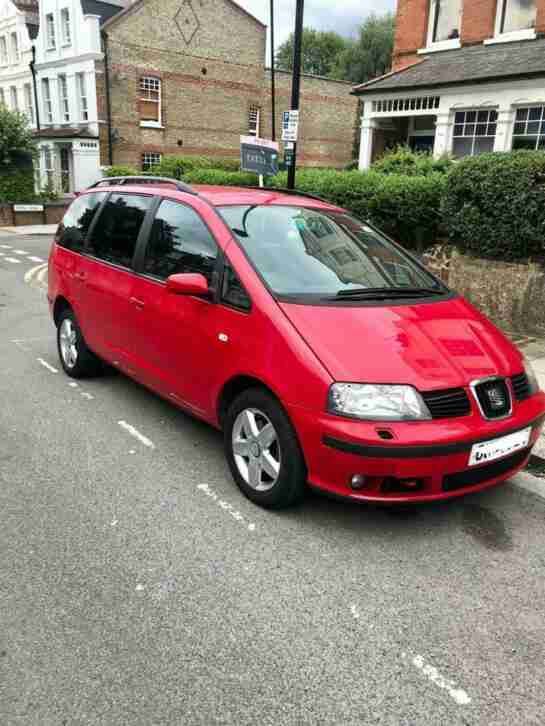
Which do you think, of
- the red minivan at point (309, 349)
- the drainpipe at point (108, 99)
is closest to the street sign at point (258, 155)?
the red minivan at point (309, 349)

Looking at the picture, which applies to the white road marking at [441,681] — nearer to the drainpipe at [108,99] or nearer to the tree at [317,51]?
the drainpipe at [108,99]

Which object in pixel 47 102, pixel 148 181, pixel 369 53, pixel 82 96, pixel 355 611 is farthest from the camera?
pixel 369 53

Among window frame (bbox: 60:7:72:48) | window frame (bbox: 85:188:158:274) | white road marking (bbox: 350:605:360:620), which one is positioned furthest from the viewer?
window frame (bbox: 60:7:72:48)

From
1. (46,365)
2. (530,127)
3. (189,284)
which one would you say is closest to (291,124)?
(46,365)

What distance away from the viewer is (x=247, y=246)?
4.10 metres

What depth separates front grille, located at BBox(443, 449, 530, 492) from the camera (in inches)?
133

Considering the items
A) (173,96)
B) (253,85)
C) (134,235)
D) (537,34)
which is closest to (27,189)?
(173,96)

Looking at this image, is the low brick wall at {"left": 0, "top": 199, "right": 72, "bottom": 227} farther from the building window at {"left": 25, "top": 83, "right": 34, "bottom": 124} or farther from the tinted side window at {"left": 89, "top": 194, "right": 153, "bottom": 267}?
the tinted side window at {"left": 89, "top": 194, "right": 153, "bottom": 267}

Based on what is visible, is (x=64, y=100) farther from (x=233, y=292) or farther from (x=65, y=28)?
(x=233, y=292)

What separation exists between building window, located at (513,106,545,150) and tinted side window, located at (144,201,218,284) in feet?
53.1

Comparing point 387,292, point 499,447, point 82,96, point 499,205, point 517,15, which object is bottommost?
point 499,447

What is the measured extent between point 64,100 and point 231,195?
3355 cm

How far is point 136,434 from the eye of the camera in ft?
16.2

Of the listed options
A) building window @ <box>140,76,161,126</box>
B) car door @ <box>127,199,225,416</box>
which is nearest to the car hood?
car door @ <box>127,199,225,416</box>
